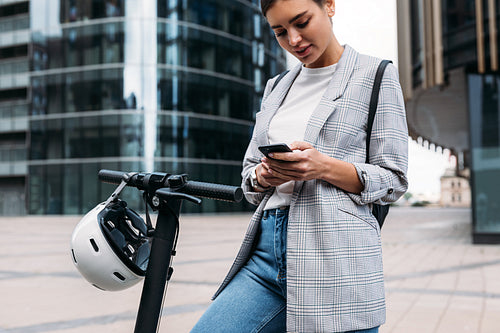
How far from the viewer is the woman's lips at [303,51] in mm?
1433

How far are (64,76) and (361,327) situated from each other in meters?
29.0

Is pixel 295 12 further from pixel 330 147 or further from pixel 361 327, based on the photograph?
pixel 361 327

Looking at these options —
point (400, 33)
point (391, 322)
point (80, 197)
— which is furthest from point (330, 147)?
point (80, 197)

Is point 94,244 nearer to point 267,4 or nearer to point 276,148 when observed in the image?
point 276,148

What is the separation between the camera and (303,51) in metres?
1.44

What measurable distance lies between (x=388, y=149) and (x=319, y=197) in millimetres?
243

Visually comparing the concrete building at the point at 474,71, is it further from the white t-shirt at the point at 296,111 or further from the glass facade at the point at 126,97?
the glass facade at the point at 126,97

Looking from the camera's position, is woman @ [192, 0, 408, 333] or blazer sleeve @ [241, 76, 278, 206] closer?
woman @ [192, 0, 408, 333]

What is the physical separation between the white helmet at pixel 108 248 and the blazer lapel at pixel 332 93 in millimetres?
537

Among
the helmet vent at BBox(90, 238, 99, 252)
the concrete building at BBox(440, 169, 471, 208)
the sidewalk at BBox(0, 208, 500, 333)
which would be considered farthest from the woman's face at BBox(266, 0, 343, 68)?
the concrete building at BBox(440, 169, 471, 208)

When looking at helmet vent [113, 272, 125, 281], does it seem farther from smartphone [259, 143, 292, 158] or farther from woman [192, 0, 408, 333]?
smartphone [259, 143, 292, 158]

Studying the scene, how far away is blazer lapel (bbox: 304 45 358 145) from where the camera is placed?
4.59 ft

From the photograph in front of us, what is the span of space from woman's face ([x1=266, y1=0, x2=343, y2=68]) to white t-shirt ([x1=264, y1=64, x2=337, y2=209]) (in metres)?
0.10

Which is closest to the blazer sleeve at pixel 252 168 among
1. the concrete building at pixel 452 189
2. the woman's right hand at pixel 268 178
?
the woman's right hand at pixel 268 178
